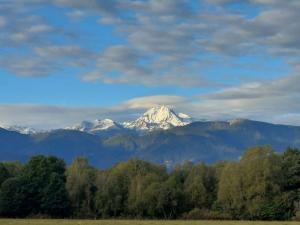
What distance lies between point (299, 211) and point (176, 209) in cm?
2460

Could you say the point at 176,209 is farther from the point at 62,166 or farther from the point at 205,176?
the point at 62,166

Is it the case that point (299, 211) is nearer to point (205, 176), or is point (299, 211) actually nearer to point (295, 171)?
point (295, 171)

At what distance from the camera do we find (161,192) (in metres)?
109

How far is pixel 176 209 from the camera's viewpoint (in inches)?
4294

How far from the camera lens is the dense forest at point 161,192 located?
10344cm

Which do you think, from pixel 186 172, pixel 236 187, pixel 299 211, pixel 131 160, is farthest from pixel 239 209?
pixel 131 160

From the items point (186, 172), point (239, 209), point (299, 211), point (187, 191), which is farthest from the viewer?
point (186, 172)

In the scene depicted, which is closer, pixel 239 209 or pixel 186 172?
pixel 239 209

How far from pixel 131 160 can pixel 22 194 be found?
30.4m

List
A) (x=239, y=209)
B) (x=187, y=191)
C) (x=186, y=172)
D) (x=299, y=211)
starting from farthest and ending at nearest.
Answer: (x=186, y=172) → (x=187, y=191) → (x=239, y=209) → (x=299, y=211)

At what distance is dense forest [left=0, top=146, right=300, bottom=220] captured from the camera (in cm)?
10344

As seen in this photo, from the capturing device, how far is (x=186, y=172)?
123 meters

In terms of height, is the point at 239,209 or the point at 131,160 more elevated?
the point at 131,160

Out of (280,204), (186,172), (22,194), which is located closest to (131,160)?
(186,172)
